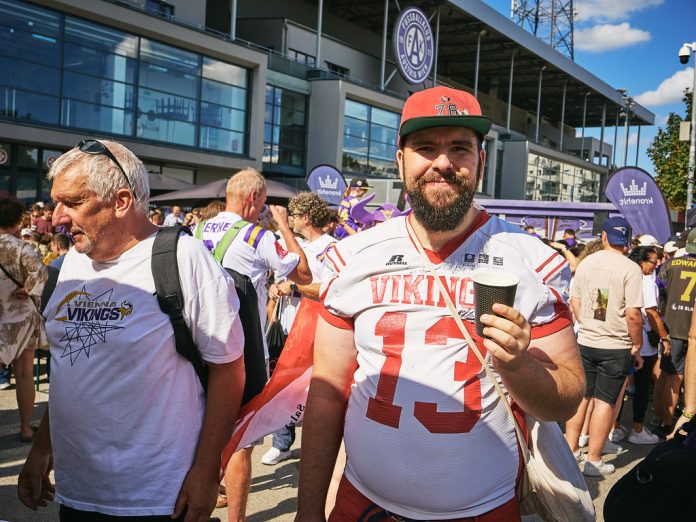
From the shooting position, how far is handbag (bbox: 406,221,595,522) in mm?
1823

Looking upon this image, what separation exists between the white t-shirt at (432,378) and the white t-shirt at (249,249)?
207cm

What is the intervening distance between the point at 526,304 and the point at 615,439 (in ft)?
17.4

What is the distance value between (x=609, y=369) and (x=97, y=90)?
1911cm

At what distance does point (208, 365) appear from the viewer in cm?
224

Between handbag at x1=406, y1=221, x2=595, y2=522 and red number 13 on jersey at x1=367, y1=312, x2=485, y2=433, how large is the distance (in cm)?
6

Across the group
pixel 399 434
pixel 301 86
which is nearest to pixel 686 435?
pixel 399 434

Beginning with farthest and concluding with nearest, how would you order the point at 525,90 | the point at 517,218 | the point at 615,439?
the point at 525,90
the point at 517,218
the point at 615,439

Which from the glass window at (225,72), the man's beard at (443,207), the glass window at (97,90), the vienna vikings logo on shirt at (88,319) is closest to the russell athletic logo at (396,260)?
the man's beard at (443,207)

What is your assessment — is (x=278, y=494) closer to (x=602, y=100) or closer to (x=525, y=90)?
(x=525, y=90)

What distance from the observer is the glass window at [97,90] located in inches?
758

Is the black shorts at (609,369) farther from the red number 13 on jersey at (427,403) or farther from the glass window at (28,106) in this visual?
the glass window at (28,106)

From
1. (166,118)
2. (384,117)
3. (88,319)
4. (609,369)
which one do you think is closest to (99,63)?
(166,118)

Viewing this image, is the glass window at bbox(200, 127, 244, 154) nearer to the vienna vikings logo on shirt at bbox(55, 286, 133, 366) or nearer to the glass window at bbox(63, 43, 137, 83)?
the glass window at bbox(63, 43, 137, 83)

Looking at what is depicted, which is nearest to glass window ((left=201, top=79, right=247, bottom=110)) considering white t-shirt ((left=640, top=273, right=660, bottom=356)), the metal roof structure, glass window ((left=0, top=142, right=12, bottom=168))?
glass window ((left=0, top=142, right=12, bottom=168))
